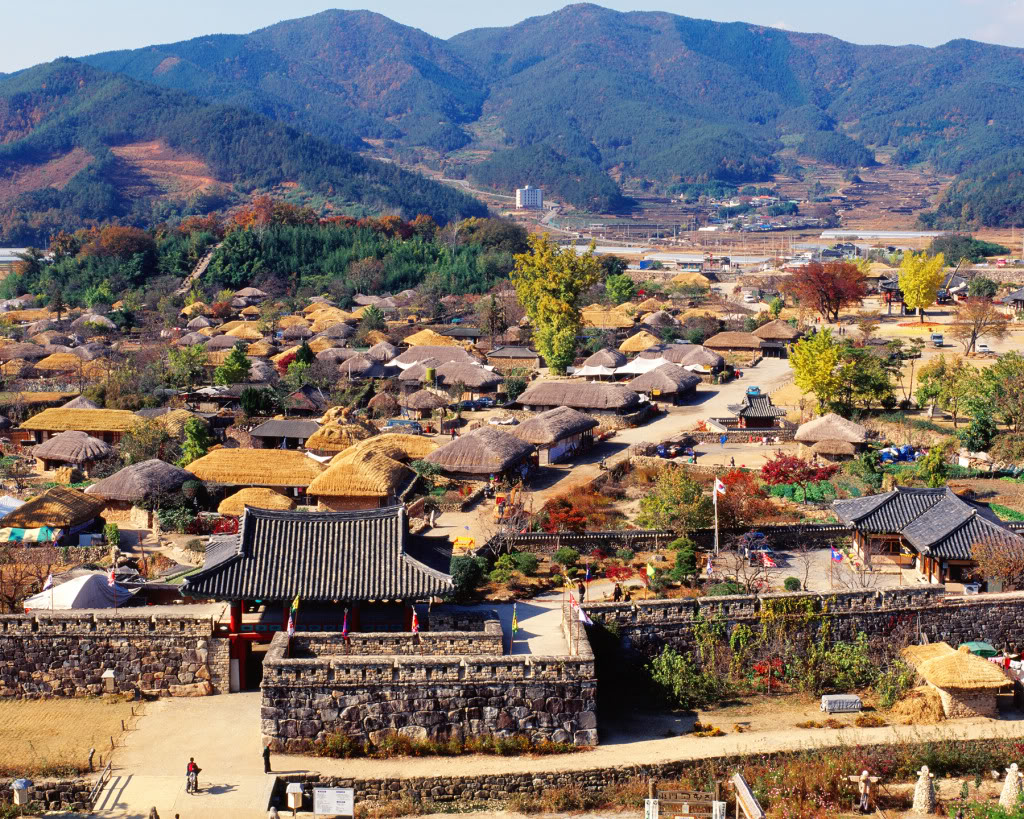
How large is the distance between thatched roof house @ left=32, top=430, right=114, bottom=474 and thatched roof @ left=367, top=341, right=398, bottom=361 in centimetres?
1936

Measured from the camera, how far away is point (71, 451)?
38750 millimetres

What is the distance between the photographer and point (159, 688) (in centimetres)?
2217

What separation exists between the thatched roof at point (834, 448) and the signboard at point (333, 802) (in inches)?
869

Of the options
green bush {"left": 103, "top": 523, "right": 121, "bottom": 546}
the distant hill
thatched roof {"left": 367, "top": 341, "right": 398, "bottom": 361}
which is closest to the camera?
green bush {"left": 103, "top": 523, "right": 121, "bottom": 546}

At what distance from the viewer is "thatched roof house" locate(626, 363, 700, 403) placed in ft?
158

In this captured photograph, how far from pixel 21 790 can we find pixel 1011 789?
14963 mm

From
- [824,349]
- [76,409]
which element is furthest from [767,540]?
[76,409]

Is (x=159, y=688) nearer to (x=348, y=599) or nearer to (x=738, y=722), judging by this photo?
(x=348, y=599)

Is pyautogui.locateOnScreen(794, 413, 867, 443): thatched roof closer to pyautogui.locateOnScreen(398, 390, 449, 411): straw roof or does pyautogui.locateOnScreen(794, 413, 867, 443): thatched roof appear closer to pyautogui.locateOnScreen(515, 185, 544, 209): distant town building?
pyautogui.locateOnScreen(398, 390, 449, 411): straw roof

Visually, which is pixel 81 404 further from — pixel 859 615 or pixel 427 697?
pixel 859 615

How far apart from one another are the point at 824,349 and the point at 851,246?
90.6 m

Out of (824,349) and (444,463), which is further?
(824,349)

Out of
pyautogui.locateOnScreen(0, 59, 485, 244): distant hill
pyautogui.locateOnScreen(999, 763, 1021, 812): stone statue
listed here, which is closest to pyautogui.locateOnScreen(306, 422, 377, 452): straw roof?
pyautogui.locateOnScreen(999, 763, 1021, 812): stone statue

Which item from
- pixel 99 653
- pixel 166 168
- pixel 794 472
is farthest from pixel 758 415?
pixel 166 168
